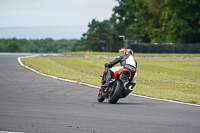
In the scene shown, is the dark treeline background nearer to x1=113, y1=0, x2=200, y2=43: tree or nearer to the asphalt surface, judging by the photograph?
x1=113, y1=0, x2=200, y2=43: tree

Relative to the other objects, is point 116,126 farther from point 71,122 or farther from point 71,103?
point 71,103

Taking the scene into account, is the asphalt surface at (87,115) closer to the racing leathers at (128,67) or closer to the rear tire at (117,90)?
the rear tire at (117,90)

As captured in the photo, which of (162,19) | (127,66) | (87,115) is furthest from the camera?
(162,19)

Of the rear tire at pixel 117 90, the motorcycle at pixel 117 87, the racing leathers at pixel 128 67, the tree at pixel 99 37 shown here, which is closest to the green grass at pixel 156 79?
the racing leathers at pixel 128 67

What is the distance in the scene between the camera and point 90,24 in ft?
Answer: 436

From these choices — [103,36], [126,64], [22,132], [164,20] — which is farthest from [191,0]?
[103,36]

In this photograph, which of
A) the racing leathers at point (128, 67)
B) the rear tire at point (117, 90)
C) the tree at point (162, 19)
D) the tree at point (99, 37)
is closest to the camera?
the rear tire at point (117, 90)

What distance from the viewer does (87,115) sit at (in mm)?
8375

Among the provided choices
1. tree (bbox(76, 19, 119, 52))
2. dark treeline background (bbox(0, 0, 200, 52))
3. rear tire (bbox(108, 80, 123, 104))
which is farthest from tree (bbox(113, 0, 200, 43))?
rear tire (bbox(108, 80, 123, 104))

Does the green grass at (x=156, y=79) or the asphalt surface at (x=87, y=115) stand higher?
Answer: the asphalt surface at (x=87, y=115)

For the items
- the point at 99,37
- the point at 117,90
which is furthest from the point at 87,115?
the point at 99,37

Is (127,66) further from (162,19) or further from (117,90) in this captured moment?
(162,19)

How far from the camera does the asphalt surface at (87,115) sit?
7.01m

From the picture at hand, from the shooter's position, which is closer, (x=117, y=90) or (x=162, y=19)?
(x=117, y=90)
